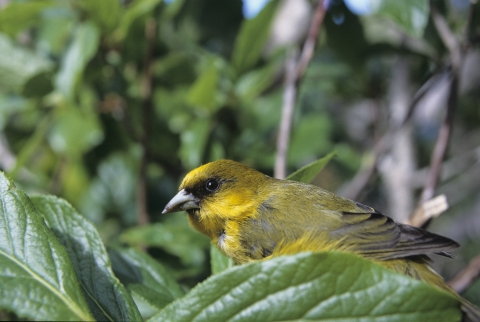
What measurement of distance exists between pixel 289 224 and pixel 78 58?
4.22ft

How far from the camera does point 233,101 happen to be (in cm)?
295

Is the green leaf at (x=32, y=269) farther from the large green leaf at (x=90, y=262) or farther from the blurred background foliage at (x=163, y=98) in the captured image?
the blurred background foliage at (x=163, y=98)

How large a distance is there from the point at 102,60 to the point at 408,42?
274 cm

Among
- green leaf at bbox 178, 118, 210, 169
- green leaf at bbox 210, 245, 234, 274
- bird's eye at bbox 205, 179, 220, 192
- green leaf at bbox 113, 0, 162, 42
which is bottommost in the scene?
green leaf at bbox 210, 245, 234, 274

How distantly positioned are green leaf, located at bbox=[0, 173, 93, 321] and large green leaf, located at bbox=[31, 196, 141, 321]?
0.19m

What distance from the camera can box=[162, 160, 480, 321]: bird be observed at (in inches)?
80.0

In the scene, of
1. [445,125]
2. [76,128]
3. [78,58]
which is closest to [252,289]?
[445,125]

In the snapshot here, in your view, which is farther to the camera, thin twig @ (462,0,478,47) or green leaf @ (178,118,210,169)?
green leaf @ (178,118,210,169)

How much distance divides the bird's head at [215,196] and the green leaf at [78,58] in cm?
72

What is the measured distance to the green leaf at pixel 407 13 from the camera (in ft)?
6.92

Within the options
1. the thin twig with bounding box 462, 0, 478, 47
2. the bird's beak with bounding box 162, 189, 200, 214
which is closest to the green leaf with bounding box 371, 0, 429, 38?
the thin twig with bounding box 462, 0, 478, 47

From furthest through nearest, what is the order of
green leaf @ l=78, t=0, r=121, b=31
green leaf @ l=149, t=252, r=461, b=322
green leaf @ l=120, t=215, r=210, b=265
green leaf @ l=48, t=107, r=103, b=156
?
green leaf @ l=48, t=107, r=103, b=156 → green leaf @ l=78, t=0, r=121, b=31 → green leaf @ l=120, t=215, r=210, b=265 → green leaf @ l=149, t=252, r=461, b=322

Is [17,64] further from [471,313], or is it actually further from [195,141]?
[471,313]

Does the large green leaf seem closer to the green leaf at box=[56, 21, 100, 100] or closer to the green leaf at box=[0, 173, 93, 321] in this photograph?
the green leaf at box=[0, 173, 93, 321]
